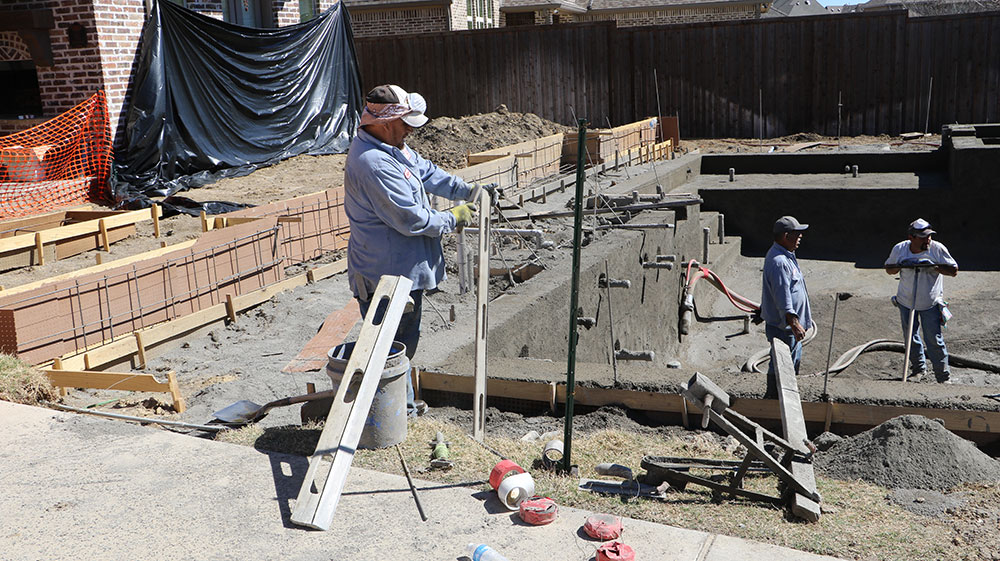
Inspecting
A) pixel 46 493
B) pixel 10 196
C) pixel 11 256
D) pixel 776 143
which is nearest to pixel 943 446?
pixel 46 493

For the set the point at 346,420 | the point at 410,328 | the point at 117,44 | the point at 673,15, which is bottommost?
the point at 346,420

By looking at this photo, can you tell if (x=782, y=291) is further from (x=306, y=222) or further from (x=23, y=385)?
(x=306, y=222)

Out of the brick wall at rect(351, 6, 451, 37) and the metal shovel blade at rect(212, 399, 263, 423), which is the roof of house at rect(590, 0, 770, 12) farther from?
the metal shovel blade at rect(212, 399, 263, 423)

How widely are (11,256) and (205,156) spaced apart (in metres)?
5.36

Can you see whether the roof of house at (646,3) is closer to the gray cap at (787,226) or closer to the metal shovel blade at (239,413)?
the gray cap at (787,226)

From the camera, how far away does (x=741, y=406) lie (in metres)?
5.31

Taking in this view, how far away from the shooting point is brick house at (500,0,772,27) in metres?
38.4

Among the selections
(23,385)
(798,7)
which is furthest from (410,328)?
(798,7)

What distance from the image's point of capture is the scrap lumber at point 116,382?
5.37 meters

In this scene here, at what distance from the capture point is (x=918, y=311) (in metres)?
8.09

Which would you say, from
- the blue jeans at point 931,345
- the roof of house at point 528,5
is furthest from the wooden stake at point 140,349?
the roof of house at point 528,5

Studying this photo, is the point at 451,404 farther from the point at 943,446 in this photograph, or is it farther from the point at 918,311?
the point at 918,311

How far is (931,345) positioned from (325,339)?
18.1ft

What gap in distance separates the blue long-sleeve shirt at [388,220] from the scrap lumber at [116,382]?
58.9 inches
